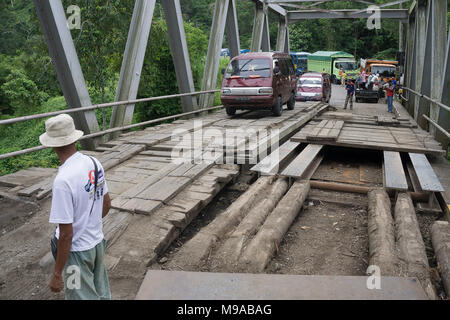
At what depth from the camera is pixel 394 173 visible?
628 cm

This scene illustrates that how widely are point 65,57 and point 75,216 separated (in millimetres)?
5606

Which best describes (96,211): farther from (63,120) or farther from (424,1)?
(424,1)

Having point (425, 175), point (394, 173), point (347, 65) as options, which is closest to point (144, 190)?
point (394, 173)

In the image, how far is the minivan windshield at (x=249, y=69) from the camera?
12.5m

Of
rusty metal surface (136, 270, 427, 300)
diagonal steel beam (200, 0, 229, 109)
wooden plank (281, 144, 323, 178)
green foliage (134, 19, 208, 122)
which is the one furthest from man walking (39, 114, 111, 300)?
green foliage (134, 19, 208, 122)

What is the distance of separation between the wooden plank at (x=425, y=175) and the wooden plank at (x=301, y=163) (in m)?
1.86

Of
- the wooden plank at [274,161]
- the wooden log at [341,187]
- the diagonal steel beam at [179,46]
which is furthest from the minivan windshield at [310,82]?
the wooden log at [341,187]

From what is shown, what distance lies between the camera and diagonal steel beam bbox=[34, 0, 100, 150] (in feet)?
22.7

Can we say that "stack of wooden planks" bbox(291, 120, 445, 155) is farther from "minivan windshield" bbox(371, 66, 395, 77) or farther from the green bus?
the green bus

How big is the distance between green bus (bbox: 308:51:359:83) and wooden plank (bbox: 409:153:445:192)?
39.8 meters

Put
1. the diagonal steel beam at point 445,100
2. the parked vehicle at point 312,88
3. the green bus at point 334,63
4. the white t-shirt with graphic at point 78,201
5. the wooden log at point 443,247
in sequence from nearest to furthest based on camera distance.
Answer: the white t-shirt with graphic at point 78,201
the wooden log at point 443,247
the diagonal steel beam at point 445,100
the parked vehicle at point 312,88
the green bus at point 334,63

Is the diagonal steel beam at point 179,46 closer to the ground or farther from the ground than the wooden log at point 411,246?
farther from the ground

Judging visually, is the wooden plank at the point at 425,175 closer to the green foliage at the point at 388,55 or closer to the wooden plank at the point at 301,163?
the wooden plank at the point at 301,163

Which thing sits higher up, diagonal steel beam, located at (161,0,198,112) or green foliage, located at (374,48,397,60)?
green foliage, located at (374,48,397,60)
